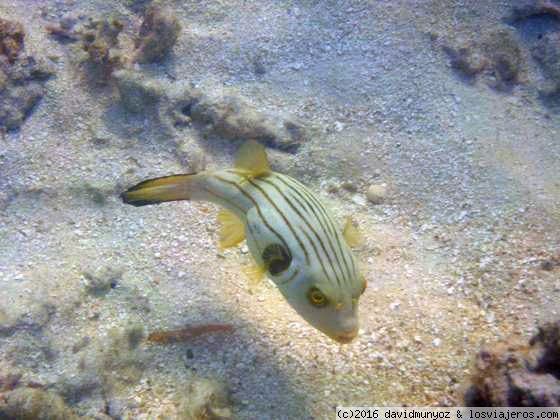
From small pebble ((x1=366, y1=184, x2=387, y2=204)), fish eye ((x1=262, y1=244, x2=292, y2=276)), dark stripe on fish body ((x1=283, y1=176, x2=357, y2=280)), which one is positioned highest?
dark stripe on fish body ((x1=283, y1=176, x2=357, y2=280))

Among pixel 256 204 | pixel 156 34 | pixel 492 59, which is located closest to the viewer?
pixel 256 204

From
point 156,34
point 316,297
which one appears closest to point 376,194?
point 316,297

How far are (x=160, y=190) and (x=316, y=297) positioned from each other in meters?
1.34

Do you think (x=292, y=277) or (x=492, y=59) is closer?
(x=292, y=277)

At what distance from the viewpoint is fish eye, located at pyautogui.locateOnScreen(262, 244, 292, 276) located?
93.1 inches

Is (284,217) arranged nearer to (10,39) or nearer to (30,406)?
(30,406)

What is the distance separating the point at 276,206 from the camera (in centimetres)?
253

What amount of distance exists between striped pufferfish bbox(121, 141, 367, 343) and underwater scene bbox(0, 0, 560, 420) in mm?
13

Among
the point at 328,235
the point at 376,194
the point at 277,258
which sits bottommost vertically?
the point at 376,194

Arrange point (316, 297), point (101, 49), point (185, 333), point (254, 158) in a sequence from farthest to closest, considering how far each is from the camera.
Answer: point (101, 49)
point (185, 333)
point (254, 158)
point (316, 297)

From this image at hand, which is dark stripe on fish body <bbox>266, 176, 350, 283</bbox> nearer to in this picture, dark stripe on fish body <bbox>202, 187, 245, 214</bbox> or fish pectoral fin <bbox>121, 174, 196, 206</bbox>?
dark stripe on fish body <bbox>202, 187, 245, 214</bbox>

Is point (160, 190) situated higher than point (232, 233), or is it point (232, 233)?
point (160, 190)

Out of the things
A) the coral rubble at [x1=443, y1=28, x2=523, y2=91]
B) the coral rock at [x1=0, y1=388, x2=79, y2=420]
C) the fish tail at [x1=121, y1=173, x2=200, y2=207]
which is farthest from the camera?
the coral rubble at [x1=443, y1=28, x2=523, y2=91]

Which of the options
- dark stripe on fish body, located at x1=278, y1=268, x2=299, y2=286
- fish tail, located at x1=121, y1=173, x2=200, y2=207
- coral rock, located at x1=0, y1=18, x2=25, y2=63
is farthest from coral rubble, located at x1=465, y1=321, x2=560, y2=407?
coral rock, located at x1=0, y1=18, x2=25, y2=63
